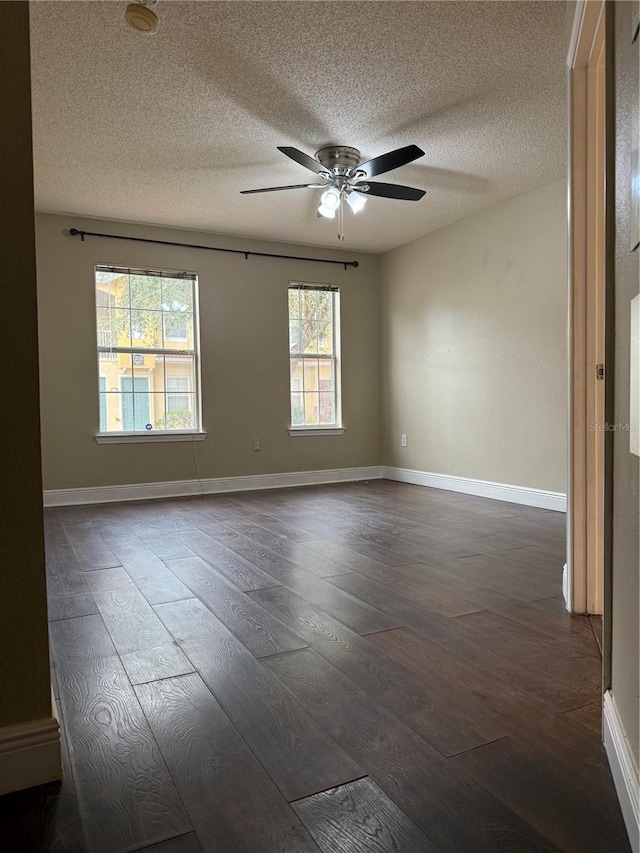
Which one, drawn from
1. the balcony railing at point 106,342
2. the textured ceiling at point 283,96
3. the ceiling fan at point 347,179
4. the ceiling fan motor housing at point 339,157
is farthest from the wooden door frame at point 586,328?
the balcony railing at point 106,342

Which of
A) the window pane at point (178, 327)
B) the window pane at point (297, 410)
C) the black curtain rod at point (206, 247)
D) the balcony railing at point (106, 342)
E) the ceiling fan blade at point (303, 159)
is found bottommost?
the window pane at point (297, 410)

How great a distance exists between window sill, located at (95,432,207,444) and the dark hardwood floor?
2345mm

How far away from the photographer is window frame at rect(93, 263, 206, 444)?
554 cm

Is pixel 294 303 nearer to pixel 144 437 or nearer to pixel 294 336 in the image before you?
pixel 294 336

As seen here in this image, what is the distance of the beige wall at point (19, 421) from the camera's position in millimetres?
1276

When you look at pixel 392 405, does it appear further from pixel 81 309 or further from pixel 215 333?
pixel 81 309

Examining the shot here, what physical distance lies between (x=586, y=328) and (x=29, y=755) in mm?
2275

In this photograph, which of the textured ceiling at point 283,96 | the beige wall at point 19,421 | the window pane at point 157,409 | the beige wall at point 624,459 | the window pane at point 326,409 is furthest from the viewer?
the window pane at point 326,409

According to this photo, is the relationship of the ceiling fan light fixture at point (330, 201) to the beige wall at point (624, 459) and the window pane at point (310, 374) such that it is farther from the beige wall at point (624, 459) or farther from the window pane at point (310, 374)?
the beige wall at point (624, 459)

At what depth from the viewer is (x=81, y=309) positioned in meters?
5.42

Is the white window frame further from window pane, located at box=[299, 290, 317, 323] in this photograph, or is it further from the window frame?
the window frame

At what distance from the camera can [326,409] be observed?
6.75 meters

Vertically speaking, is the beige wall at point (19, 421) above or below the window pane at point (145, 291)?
below

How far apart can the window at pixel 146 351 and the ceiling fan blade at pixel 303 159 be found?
2.47 metres
